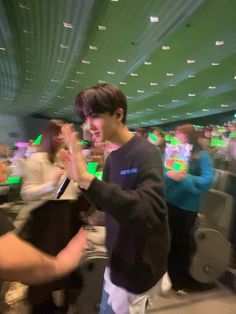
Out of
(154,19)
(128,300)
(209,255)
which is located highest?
(154,19)

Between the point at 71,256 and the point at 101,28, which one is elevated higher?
the point at 101,28

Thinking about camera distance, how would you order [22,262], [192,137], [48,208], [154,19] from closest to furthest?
1. [22,262]
2. [48,208]
3. [192,137]
4. [154,19]

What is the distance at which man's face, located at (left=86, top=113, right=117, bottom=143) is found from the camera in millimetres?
1201

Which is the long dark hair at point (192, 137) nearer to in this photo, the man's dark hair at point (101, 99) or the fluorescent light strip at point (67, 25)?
the man's dark hair at point (101, 99)

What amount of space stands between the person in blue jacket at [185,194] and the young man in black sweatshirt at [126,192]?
4.97 feet

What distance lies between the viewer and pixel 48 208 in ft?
7.17

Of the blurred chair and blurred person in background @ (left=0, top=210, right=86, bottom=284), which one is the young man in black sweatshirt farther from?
the blurred chair

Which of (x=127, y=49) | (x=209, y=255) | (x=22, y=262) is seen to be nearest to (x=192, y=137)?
(x=209, y=255)

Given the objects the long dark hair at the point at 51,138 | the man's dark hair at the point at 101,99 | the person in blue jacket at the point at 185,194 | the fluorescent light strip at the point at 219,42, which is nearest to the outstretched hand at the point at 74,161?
the man's dark hair at the point at 101,99

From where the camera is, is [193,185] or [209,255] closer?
[193,185]

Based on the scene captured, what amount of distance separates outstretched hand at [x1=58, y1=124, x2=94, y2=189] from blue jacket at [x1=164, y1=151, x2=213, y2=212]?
1.67 m

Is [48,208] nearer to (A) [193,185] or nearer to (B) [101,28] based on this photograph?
(A) [193,185]

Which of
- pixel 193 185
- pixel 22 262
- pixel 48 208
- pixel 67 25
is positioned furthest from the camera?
pixel 67 25

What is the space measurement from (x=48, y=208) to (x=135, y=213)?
50.8 inches
